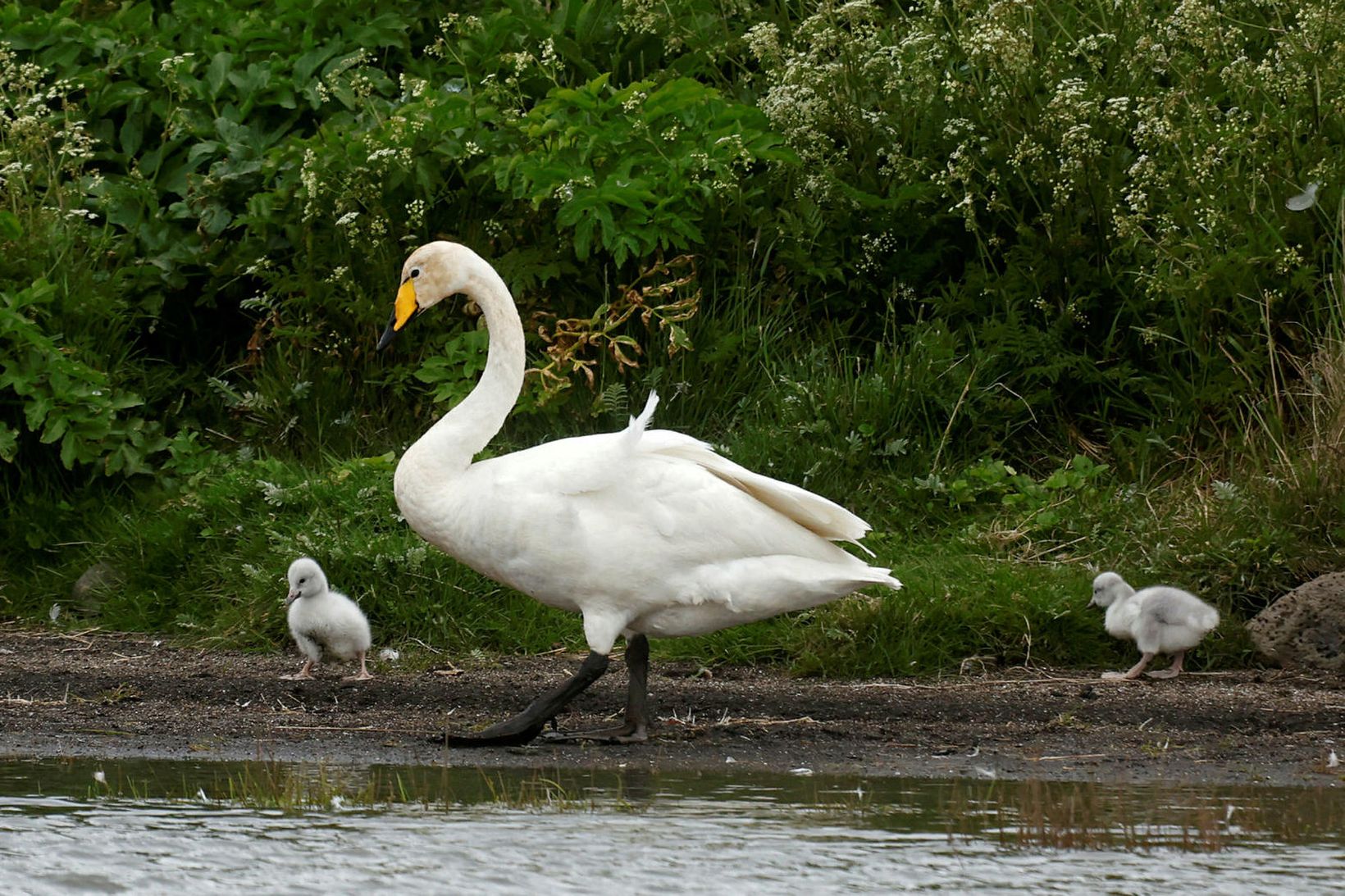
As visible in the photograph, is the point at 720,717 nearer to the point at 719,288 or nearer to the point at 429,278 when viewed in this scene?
the point at 429,278

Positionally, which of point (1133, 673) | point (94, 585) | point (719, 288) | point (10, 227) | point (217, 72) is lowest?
point (1133, 673)

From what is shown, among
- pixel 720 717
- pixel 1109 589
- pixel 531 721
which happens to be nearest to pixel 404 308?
pixel 531 721

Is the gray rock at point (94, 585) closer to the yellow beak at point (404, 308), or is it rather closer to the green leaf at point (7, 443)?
the green leaf at point (7, 443)

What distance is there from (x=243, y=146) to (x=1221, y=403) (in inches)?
190

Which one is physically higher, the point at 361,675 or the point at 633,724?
the point at 361,675

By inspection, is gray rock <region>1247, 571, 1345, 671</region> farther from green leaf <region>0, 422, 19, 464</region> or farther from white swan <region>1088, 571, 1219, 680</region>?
green leaf <region>0, 422, 19, 464</region>

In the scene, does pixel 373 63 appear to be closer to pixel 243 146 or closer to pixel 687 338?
pixel 243 146

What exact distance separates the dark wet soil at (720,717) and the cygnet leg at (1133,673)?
0.07 meters

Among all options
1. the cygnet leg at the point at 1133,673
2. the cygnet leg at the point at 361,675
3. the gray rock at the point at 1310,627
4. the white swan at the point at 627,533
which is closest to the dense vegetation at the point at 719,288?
the gray rock at the point at 1310,627

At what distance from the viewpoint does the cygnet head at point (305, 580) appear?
6391 mm

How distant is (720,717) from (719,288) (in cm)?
328

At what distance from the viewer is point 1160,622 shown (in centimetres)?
609

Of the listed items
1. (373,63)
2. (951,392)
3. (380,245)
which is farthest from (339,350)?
(951,392)

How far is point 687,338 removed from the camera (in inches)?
318
